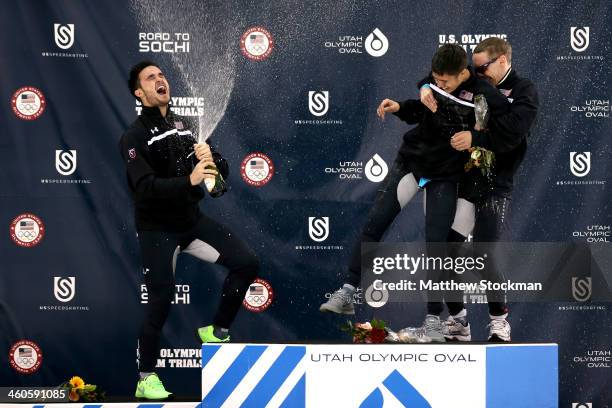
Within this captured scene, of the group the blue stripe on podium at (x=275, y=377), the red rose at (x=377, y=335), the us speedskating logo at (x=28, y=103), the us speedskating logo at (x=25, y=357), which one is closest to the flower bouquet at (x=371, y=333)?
the red rose at (x=377, y=335)

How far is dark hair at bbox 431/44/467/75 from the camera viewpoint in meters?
4.82

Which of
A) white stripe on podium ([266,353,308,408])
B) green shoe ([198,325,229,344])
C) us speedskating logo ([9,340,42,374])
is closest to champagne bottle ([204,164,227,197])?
green shoe ([198,325,229,344])

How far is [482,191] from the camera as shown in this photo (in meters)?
5.00

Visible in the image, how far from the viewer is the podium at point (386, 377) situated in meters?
4.61

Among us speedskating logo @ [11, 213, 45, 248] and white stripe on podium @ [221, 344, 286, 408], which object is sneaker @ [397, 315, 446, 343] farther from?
us speedskating logo @ [11, 213, 45, 248]

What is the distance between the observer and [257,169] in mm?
6039

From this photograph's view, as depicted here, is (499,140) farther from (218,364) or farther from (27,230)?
(27,230)

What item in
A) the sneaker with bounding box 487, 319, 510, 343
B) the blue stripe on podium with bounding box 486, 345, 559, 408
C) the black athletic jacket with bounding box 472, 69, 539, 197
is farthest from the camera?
the sneaker with bounding box 487, 319, 510, 343

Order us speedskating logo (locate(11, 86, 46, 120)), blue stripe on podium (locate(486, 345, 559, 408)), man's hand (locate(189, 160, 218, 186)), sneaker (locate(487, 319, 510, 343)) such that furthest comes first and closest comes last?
1. us speedskating logo (locate(11, 86, 46, 120))
2. sneaker (locate(487, 319, 510, 343))
3. man's hand (locate(189, 160, 218, 186))
4. blue stripe on podium (locate(486, 345, 559, 408))

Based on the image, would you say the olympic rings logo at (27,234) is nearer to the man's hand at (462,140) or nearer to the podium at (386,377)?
the podium at (386,377)

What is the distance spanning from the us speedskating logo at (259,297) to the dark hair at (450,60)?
2.02 meters

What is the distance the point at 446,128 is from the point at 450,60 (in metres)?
0.37

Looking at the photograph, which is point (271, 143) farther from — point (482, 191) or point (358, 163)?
point (482, 191)

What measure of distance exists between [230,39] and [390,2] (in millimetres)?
1094
